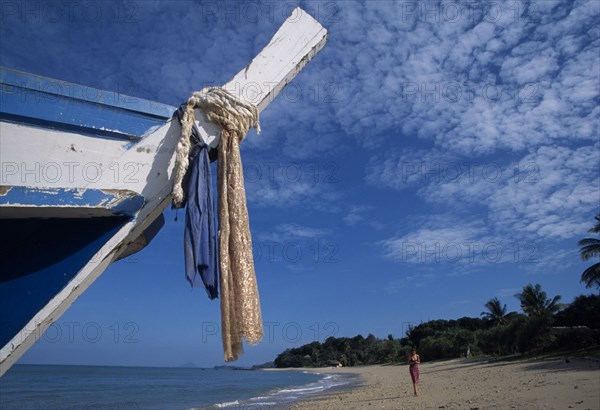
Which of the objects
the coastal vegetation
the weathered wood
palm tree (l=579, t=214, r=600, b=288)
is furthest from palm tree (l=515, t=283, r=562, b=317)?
the weathered wood

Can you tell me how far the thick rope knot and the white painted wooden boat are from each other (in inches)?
3.7

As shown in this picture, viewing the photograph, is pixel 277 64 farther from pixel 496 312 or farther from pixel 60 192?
pixel 496 312

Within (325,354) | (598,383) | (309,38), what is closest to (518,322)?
(598,383)

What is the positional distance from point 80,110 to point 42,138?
256 mm

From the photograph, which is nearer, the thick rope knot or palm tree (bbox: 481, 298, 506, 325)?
the thick rope knot

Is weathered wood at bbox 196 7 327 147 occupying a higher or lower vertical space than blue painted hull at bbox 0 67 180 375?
higher

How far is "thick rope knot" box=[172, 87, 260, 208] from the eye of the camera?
2594 mm

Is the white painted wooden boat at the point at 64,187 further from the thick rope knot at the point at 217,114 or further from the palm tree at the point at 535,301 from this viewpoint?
the palm tree at the point at 535,301

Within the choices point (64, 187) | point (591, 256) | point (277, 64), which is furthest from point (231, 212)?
point (591, 256)

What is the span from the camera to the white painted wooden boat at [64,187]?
2.22 metres

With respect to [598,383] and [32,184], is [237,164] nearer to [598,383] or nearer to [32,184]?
[32,184]

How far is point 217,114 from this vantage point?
2.78 metres

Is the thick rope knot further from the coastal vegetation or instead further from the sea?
the coastal vegetation

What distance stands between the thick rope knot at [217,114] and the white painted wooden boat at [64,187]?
0.31ft
